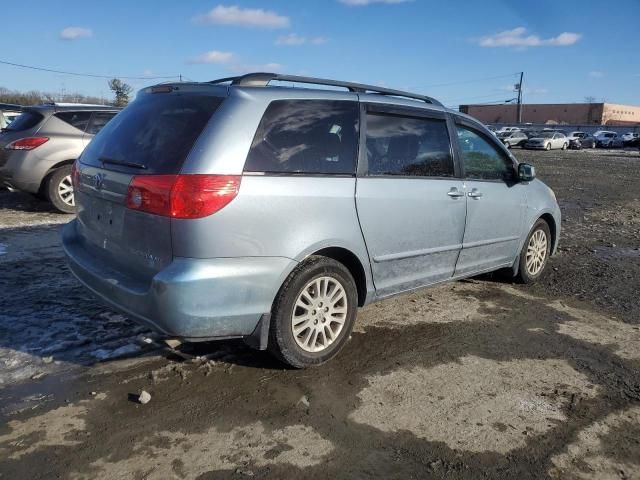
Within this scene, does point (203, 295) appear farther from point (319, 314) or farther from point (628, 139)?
point (628, 139)

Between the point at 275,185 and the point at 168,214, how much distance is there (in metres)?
0.65

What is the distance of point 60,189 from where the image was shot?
27.7ft

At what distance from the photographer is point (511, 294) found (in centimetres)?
549

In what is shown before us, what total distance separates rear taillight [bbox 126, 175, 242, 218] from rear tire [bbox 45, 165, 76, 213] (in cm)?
592

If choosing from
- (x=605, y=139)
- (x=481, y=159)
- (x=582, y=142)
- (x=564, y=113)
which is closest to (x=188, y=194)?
(x=481, y=159)

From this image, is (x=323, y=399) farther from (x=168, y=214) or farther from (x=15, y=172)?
(x=15, y=172)

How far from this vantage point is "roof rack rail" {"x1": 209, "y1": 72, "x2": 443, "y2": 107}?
3.51 m

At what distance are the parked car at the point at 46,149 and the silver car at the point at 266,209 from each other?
4.85 meters

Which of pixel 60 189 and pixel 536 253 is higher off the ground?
pixel 60 189

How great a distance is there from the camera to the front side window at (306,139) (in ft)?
10.8

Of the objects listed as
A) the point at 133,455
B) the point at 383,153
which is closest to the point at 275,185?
the point at 383,153

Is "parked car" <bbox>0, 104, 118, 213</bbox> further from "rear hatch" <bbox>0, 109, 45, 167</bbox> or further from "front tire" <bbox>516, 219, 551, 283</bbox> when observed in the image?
"front tire" <bbox>516, 219, 551, 283</bbox>

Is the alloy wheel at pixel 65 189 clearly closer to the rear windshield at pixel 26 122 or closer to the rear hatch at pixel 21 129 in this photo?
the rear hatch at pixel 21 129

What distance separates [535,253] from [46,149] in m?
7.04
